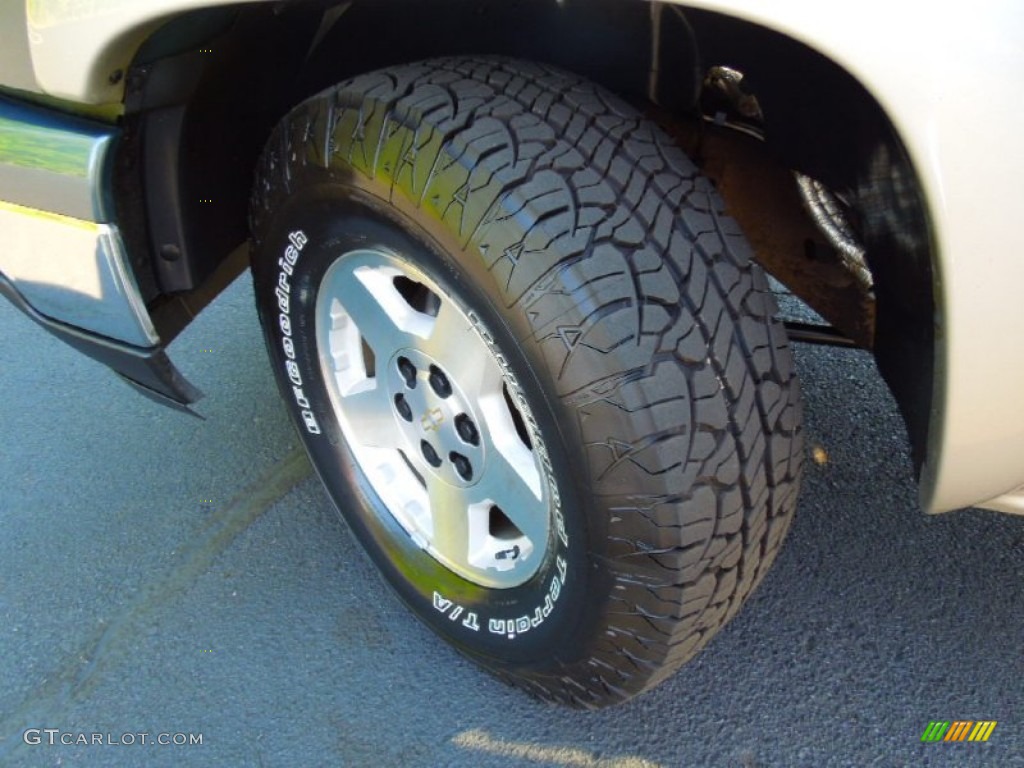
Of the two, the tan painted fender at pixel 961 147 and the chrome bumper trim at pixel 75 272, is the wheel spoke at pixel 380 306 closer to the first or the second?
the chrome bumper trim at pixel 75 272

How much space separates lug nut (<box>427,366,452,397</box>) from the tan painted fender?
76 centimetres

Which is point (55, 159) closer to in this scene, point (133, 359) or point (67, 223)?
point (67, 223)

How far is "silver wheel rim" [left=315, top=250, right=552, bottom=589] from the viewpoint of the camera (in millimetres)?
1440

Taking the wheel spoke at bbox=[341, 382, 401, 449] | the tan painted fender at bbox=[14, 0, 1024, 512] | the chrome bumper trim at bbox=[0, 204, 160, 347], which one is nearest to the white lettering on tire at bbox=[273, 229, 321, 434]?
the wheel spoke at bbox=[341, 382, 401, 449]

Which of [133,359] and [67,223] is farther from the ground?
[67,223]

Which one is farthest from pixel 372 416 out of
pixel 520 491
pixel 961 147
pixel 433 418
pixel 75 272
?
pixel 961 147

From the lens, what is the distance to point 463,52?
61.4 inches

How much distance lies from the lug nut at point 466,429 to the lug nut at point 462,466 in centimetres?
4

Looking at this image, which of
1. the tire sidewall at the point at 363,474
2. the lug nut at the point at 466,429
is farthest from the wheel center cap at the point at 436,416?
the tire sidewall at the point at 363,474

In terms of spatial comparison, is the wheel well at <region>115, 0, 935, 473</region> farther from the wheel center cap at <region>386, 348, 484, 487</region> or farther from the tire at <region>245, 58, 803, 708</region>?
the wheel center cap at <region>386, 348, 484, 487</region>

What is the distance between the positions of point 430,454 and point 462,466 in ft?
0.33

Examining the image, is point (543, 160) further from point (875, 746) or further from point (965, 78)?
point (875, 746)

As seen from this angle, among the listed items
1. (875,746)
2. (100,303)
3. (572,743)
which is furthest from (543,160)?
(875,746)

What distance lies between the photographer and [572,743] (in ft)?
5.37
